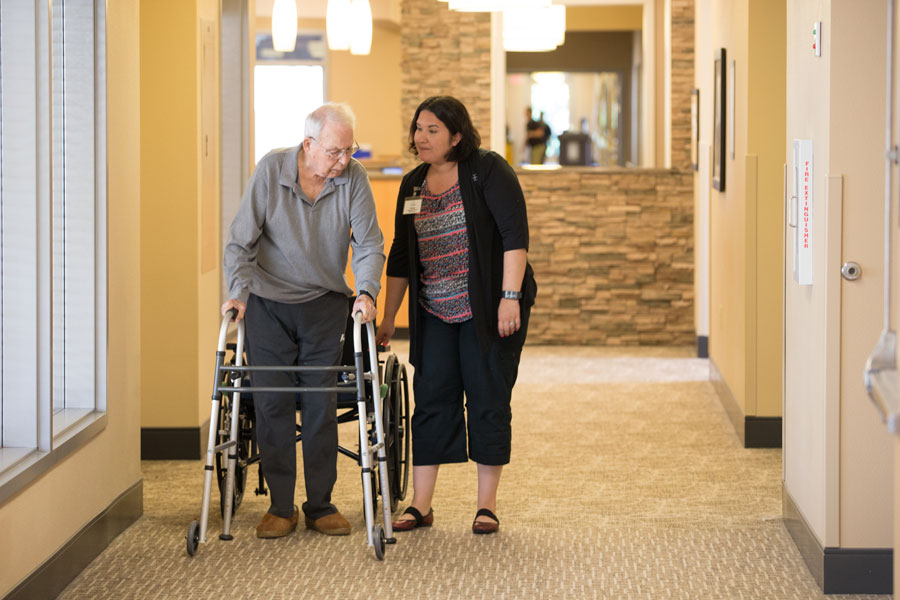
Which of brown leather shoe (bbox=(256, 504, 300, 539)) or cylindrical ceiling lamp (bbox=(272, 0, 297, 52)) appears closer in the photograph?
brown leather shoe (bbox=(256, 504, 300, 539))

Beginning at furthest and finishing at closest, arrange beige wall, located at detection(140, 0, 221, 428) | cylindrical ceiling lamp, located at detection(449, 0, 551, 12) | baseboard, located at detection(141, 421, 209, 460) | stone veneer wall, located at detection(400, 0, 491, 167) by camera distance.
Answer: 1. stone veneer wall, located at detection(400, 0, 491, 167)
2. cylindrical ceiling lamp, located at detection(449, 0, 551, 12)
3. baseboard, located at detection(141, 421, 209, 460)
4. beige wall, located at detection(140, 0, 221, 428)

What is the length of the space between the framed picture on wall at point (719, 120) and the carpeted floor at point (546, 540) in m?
1.53

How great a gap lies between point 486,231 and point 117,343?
141 cm

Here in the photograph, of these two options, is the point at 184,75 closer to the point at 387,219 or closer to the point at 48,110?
the point at 48,110

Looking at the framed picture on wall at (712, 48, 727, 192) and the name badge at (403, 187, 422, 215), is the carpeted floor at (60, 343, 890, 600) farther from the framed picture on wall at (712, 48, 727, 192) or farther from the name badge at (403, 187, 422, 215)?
the framed picture on wall at (712, 48, 727, 192)

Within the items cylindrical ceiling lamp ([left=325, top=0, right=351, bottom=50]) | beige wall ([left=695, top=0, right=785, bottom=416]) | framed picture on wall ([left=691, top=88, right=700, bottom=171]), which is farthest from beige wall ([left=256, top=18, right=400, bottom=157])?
beige wall ([left=695, top=0, right=785, bottom=416])

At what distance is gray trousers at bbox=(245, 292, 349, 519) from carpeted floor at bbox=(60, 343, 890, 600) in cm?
23

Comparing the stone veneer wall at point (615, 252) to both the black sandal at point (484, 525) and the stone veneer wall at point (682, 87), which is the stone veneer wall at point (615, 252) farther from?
the black sandal at point (484, 525)

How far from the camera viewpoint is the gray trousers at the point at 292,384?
4188mm

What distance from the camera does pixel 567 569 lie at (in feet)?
13.0

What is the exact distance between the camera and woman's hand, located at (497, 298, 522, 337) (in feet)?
13.8

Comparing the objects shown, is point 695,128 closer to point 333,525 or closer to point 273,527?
point 333,525

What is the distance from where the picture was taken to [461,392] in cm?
443

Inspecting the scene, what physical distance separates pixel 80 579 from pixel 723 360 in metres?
4.28
